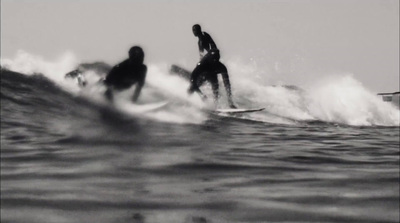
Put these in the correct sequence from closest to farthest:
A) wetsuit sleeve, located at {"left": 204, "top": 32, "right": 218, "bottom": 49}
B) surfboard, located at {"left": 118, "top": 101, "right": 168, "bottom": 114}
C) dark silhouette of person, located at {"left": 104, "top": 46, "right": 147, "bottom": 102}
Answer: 1. dark silhouette of person, located at {"left": 104, "top": 46, "right": 147, "bottom": 102}
2. surfboard, located at {"left": 118, "top": 101, "right": 168, "bottom": 114}
3. wetsuit sleeve, located at {"left": 204, "top": 32, "right": 218, "bottom": 49}

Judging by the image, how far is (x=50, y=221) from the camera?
3178 millimetres

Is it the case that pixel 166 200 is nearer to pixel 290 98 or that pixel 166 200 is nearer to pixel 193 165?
pixel 193 165

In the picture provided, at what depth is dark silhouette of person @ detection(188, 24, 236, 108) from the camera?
12430 millimetres

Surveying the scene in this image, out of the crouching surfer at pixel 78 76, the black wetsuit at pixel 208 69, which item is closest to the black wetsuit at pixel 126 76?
the crouching surfer at pixel 78 76

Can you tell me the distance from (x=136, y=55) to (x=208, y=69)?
3.64 m

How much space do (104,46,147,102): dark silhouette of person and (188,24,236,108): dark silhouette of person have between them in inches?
110

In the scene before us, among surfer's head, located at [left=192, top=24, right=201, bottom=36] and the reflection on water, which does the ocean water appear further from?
surfer's head, located at [left=192, top=24, right=201, bottom=36]

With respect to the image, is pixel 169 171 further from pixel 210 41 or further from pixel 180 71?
pixel 180 71

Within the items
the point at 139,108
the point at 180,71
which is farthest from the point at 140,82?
the point at 180,71

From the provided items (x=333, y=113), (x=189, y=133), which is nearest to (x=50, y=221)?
(x=189, y=133)

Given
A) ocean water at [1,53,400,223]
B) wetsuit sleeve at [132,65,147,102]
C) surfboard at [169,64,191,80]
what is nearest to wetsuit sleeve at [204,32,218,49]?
ocean water at [1,53,400,223]

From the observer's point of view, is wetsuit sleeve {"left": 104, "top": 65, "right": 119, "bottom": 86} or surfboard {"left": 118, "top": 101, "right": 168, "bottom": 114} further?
surfboard {"left": 118, "top": 101, "right": 168, "bottom": 114}

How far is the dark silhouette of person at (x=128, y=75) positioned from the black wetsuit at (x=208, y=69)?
281cm

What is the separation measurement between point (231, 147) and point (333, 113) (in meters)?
11.0
